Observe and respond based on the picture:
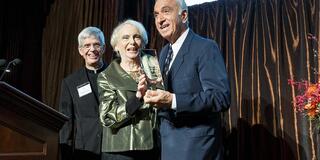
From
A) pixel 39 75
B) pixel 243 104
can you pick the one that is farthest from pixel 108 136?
pixel 39 75

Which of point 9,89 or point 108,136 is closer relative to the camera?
point 9,89

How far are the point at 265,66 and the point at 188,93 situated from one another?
110 centimetres

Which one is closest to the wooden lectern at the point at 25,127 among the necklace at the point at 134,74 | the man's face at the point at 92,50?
the necklace at the point at 134,74

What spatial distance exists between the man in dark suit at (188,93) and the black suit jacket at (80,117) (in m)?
0.63

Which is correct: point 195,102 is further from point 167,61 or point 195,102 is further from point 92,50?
point 92,50

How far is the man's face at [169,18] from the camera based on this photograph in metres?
1.56

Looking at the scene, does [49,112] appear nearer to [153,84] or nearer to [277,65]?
[153,84]

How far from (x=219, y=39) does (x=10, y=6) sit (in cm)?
225

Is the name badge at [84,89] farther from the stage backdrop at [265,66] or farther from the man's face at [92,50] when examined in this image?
the stage backdrop at [265,66]

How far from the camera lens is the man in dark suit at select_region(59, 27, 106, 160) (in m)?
2.08

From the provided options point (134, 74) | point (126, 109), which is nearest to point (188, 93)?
point (126, 109)

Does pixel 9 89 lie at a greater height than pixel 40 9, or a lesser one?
lesser

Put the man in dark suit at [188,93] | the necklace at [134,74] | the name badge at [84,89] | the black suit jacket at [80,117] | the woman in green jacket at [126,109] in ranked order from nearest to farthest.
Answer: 1. the man in dark suit at [188,93]
2. the woman in green jacket at [126,109]
3. the necklace at [134,74]
4. the black suit jacket at [80,117]
5. the name badge at [84,89]

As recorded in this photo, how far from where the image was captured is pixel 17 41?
3768 mm
